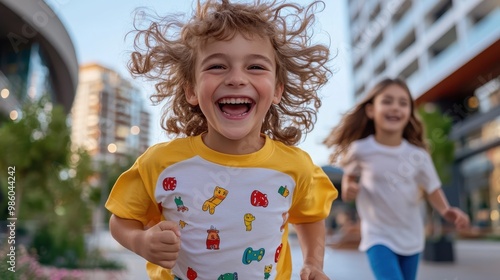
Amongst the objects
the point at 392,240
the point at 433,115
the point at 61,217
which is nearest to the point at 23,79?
the point at 61,217

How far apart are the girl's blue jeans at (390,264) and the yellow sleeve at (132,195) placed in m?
1.67

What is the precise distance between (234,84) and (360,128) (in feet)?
7.35

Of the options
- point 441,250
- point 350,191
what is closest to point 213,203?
point 350,191

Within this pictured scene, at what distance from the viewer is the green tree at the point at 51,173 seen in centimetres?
764

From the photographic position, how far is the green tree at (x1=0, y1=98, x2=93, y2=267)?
7.64 m

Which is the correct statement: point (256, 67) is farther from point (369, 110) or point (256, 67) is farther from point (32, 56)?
point (32, 56)

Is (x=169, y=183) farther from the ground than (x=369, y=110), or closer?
closer

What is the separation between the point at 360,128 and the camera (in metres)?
3.71

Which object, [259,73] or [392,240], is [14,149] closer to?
[392,240]

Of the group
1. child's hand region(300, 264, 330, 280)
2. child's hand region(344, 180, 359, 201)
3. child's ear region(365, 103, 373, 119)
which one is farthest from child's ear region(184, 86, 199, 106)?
child's ear region(365, 103, 373, 119)

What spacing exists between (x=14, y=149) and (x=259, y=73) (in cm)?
665

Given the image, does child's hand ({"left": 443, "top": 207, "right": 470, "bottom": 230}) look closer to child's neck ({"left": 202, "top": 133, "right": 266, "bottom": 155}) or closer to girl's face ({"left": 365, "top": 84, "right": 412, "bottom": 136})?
girl's face ({"left": 365, "top": 84, "right": 412, "bottom": 136})

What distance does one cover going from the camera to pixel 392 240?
3.04m

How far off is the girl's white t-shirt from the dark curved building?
248 inches
